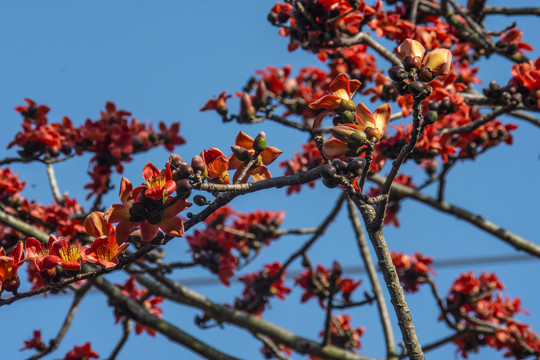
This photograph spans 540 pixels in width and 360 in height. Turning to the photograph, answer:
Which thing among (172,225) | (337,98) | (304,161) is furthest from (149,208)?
(304,161)

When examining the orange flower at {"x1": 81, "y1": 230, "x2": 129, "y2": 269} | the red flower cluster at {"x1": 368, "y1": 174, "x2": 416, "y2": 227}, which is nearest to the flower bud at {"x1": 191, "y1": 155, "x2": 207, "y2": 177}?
the orange flower at {"x1": 81, "y1": 230, "x2": 129, "y2": 269}

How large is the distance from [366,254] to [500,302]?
108cm

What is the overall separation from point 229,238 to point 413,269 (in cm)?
114

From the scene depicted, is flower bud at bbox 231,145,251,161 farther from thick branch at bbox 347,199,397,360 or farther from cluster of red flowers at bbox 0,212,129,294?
thick branch at bbox 347,199,397,360

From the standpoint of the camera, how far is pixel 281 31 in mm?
3576

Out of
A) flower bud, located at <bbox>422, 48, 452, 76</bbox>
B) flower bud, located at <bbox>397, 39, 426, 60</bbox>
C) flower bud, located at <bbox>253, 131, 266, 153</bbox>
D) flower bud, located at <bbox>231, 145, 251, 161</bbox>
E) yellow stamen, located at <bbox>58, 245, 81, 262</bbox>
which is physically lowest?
yellow stamen, located at <bbox>58, 245, 81, 262</bbox>

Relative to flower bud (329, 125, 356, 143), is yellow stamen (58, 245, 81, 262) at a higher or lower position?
lower

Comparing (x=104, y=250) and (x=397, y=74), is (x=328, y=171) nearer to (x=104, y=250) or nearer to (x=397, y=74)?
(x=397, y=74)

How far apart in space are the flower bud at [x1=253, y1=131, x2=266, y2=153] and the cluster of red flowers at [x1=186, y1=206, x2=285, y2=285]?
2.36m

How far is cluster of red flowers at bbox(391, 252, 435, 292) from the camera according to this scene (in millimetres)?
3903

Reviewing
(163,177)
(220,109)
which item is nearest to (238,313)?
(220,109)

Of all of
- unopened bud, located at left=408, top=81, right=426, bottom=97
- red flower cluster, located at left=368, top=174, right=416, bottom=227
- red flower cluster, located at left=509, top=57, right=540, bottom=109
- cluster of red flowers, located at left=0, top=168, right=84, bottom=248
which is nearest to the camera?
unopened bud, located at left=408, top=81, right=426, bottom=97

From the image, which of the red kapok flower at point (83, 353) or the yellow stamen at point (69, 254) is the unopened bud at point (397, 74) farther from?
the red kapok flower at point (83, 353)

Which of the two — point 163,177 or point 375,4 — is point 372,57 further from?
point 163,177
